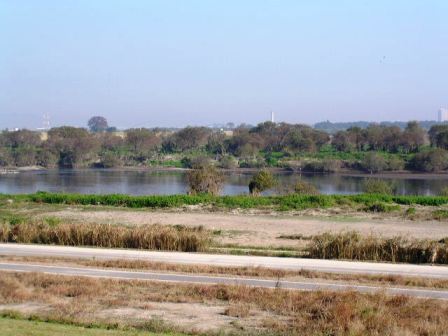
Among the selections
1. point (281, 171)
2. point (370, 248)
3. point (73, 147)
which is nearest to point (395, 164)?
point (281, 171)

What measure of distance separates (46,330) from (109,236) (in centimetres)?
1236

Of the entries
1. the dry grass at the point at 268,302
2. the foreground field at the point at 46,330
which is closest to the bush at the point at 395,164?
the dry grass at the point at 268,302

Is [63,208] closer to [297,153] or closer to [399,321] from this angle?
[399,321]

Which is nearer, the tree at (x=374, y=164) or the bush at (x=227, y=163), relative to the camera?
the tree at (x=374, y=164)

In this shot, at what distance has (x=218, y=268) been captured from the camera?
18.0m

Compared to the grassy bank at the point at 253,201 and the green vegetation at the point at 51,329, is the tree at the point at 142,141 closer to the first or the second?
the grassy bank at the point at 253,201

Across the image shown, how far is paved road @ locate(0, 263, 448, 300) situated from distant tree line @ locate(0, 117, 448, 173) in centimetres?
6859

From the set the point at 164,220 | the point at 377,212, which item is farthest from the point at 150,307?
the point at 377,212

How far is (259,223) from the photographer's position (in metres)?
31.0

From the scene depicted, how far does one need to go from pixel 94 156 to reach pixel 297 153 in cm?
3017

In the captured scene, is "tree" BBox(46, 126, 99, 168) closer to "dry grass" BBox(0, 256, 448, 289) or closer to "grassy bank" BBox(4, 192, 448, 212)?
"grassy bank" BBox(4, 192, 448, 212)

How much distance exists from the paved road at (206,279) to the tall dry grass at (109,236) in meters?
4.64

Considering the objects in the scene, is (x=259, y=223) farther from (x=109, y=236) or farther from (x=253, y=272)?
(x=253, y=272)

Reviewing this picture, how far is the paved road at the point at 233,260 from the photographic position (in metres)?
18.2
